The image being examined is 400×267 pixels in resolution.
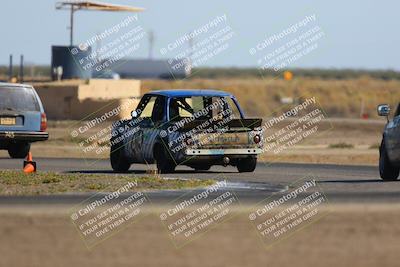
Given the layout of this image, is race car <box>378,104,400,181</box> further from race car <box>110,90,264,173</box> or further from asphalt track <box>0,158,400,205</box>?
race car <box>110,90,264,173</box>

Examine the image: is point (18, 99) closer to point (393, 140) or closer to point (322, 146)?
point (393, 140)

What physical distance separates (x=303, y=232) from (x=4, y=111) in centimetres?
1695

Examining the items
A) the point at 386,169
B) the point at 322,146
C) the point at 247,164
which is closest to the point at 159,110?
the point at 247,164

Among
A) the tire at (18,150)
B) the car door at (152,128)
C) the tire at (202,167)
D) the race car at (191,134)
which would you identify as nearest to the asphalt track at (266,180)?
the tire at (202,167)

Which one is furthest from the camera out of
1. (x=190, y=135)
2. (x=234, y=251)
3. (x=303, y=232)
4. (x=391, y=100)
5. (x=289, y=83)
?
(x=289, y=83)

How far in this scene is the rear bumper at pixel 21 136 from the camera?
3114cm

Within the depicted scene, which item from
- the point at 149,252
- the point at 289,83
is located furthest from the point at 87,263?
the point at 289,83

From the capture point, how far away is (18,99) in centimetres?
3145

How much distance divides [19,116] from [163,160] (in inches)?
227

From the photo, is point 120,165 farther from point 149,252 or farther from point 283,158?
point 149,252

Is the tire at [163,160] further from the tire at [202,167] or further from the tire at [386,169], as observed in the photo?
the tire at [386,169]

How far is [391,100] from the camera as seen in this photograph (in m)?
95.7

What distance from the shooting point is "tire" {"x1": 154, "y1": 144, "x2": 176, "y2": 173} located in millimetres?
26688

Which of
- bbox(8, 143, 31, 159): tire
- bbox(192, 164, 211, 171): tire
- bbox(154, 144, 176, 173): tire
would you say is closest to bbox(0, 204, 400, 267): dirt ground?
bbox(154, 144, 176, 173): tire
